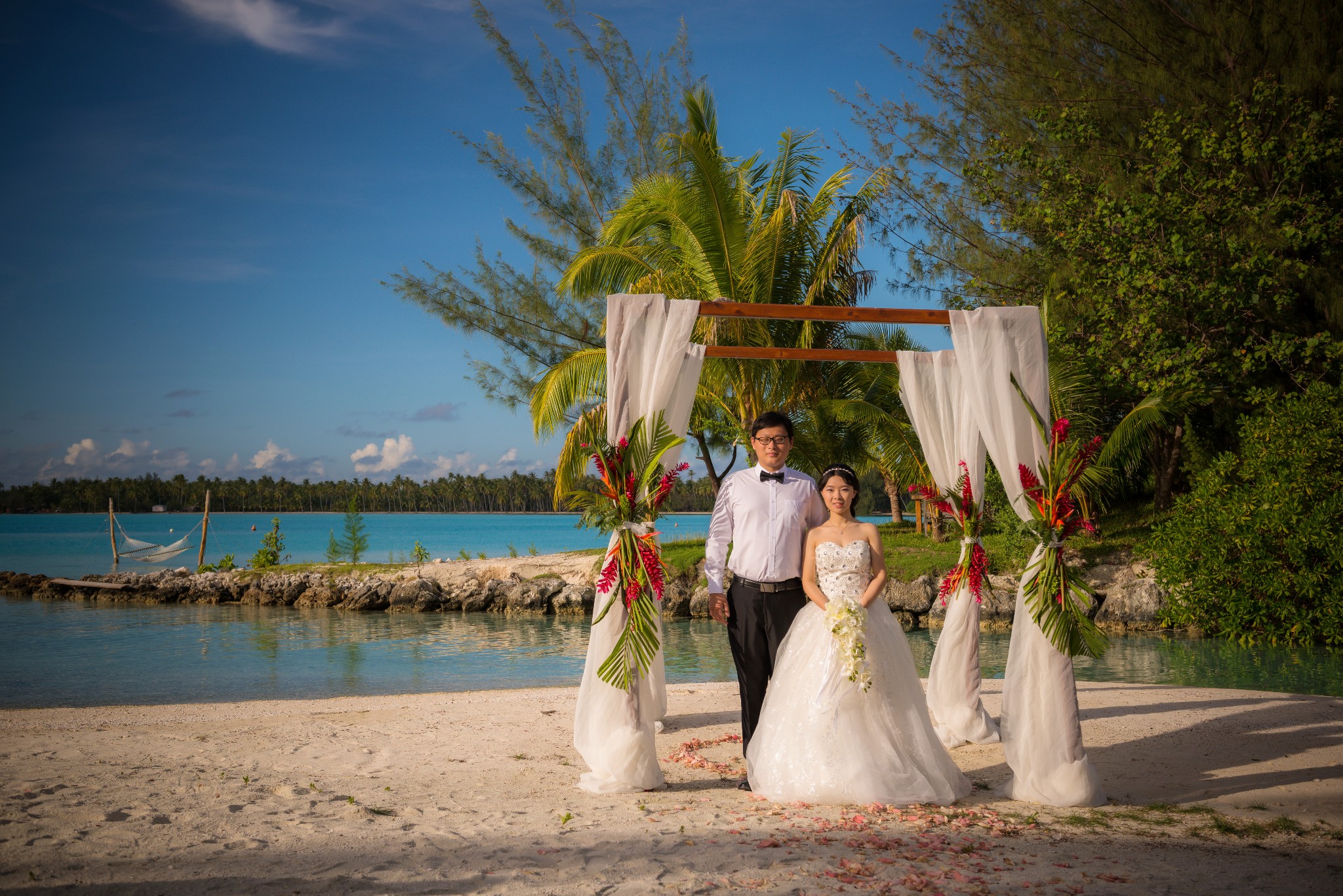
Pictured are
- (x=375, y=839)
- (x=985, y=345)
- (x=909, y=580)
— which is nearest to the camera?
(x=375, y=839)

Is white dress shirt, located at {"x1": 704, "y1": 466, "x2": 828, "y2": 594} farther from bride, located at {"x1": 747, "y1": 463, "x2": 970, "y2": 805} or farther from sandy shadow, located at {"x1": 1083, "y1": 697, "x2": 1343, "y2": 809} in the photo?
sandy shadow, located at {"x1": 1083, "y1": 697, "x2": 1343, "y2": 809}

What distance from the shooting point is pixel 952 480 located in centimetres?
717

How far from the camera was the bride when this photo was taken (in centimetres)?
473

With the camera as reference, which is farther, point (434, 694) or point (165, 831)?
point (434, 694)

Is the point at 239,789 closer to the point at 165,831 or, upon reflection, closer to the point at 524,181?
the point at 165,831

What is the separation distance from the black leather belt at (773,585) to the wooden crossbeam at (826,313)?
168 centimetres

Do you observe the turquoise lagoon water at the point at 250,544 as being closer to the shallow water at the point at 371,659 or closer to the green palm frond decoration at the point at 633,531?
the shallow water at the point at 371,659

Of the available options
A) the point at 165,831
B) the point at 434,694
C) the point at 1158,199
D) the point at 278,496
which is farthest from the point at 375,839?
the point at 278,496

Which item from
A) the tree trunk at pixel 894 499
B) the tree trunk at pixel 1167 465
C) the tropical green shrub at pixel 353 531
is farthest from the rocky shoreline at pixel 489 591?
the tree trunk at pixel 894 499

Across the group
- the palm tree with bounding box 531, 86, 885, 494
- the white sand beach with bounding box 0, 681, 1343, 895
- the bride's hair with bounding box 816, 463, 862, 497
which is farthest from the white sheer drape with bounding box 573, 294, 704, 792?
the palm tree with bounding box 531, 86, 885, 494

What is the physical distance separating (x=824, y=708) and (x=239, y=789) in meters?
3.50

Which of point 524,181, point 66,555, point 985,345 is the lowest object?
point 66,555

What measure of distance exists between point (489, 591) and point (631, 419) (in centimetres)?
1657

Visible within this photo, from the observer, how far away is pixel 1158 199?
45.0ft
